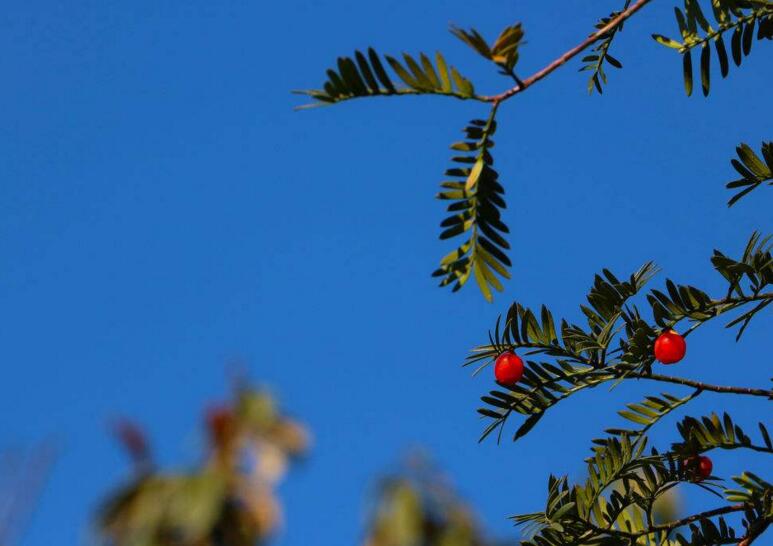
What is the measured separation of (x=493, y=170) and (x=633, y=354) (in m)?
0.33

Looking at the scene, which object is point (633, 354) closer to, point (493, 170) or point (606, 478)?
point (606, 478)

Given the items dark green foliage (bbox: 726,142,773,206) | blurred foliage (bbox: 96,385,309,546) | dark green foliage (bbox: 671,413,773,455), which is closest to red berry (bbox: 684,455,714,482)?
dark green foliage (bbox: 671,413,773,455)

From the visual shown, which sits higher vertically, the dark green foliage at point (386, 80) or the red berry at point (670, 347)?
the dark green foliage at point (386, 80)

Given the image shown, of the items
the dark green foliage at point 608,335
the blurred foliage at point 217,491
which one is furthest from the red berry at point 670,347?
the blurred foliage at point 217,491

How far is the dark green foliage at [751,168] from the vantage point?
136cm

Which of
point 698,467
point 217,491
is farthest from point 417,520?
point 698,467

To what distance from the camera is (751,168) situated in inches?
54.4

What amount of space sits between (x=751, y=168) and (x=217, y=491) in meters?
14.7

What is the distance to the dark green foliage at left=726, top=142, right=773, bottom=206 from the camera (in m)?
1.36

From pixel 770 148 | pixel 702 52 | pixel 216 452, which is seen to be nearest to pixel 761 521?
pixel 770 148

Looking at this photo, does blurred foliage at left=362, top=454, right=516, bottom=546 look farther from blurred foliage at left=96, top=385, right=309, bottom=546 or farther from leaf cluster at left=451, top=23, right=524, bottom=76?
leaf cluster at left=451, top=23, right=524, bottom=76

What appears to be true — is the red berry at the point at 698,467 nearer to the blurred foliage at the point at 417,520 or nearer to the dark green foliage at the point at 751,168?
the dark green foliage at the point at 751,168

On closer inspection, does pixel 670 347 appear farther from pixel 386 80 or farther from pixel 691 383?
pixel 386 80

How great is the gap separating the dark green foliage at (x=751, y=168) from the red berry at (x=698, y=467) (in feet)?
1.26
